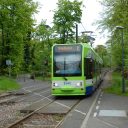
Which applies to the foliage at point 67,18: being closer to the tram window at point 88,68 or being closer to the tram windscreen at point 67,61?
the tram window at point 88,68

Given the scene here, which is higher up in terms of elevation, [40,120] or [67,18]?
[67,18]

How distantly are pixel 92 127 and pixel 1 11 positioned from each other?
4785cm

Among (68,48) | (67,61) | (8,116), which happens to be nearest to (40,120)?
(8,116)

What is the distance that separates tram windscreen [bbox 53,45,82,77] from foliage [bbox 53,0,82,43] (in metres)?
42.9

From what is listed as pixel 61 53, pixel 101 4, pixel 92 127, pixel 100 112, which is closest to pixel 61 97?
pixel 61 53

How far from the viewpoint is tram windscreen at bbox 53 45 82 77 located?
95.4ft

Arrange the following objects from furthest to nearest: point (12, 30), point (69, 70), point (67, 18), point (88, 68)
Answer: point (67, 18)
point (12, 30)
point (88, 68)
point (69, 70)

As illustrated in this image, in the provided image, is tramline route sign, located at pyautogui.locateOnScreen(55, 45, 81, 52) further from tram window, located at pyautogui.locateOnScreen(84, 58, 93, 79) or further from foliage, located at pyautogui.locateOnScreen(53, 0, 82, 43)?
foliage, located at pyautogui.locateOnScreen(53, 0, 82, 43)

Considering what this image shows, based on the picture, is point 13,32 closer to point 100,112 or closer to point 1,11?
point 1,11

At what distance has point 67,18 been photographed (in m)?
72.6

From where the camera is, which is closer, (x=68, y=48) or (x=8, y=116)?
(x=8, y=116)

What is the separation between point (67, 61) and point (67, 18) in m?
44.0

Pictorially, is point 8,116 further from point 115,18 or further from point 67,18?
point 67,18

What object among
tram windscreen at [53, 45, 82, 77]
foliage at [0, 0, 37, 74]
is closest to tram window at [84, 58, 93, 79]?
tram windscreen at [53, 45, 82, 77]
